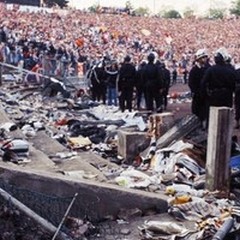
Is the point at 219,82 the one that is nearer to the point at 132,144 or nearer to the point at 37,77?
the point at 132,144

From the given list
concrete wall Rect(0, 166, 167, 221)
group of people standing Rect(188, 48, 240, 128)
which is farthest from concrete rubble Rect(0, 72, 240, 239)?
group of people standing Rect(188, 48, 240, 128)

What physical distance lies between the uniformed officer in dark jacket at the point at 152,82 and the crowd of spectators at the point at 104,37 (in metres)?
7.71

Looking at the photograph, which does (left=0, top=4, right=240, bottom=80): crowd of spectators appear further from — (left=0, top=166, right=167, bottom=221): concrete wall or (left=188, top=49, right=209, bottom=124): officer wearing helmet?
(left=0, top=166, right=167, bottom=221): concrete wall

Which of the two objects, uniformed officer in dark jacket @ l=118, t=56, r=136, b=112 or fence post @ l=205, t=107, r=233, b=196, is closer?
fence post @ l=205, t=107, r=233, b=196

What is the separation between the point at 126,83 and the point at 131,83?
0.13m

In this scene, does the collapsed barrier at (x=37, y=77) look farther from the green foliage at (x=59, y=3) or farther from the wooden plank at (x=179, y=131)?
the green foliage at (x=59, y=3)

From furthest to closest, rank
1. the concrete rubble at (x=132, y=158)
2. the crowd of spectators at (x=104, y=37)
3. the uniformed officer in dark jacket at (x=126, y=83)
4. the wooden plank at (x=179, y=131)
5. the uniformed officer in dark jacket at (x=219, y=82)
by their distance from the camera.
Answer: the crowd of spectators at (x=104, y=37)
the uniformed officer in dark jacket at (x=126, y=83)
the uniformed officer in dark jacket at (x=219, y=82)
the wooden plank at (x=179, y=131)
the concrete rubble at (x=132, y=158)

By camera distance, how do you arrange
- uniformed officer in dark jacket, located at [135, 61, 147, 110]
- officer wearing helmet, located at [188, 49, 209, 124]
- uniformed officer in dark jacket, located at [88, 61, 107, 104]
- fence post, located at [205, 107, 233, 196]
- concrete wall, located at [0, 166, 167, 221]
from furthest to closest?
uniformed officer in dark jacket, located at [88, 61, 107, 104]
uniformed officer in dark jacket, located at [135, 61, 147, 110]
officer wearing helmet, located at [188, 49, 209, 124]
fence post, located at [205, 107, 233, 196]
concrete wall, located at [0, 166, 167, 221]

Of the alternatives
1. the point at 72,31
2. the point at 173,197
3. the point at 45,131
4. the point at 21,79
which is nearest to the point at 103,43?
the point at 72,31

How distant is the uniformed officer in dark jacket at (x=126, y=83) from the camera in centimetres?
1653

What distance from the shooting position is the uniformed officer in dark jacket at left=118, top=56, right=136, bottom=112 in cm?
1653

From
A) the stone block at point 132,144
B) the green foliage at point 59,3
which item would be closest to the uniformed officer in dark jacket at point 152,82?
the stone block at point 132,144

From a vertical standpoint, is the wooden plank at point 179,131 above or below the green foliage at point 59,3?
below

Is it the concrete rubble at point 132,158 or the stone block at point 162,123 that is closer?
the concrete rubble at point 132,158
